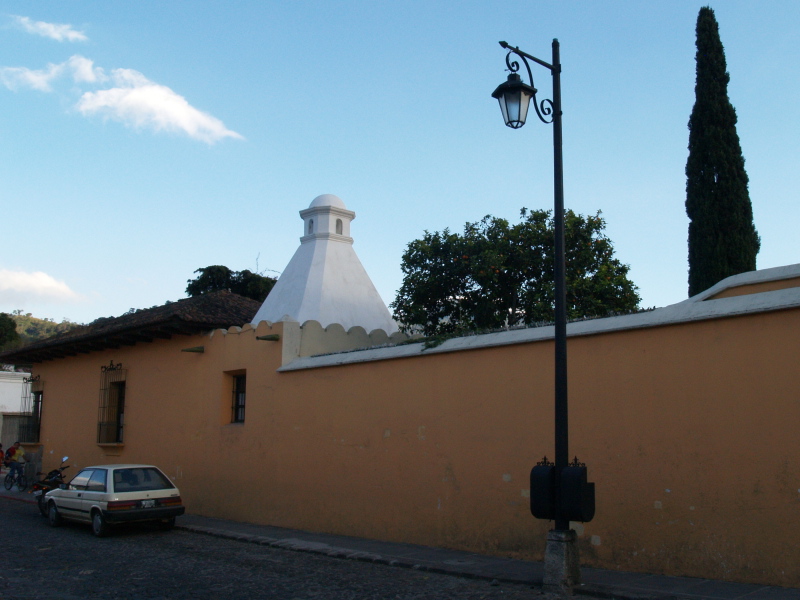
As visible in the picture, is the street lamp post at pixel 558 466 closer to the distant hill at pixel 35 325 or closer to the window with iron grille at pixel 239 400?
the window with iron grille at pixel 239 400

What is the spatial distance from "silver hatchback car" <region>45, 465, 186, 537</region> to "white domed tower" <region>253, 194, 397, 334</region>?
440cm

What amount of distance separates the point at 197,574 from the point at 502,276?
34.1 feet

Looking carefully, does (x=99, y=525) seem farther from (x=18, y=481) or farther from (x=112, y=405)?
(x=18, y=481)

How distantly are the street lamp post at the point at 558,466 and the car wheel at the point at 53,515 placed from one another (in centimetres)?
1079

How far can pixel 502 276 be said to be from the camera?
1767 centimetres

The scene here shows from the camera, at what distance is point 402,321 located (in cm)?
1797

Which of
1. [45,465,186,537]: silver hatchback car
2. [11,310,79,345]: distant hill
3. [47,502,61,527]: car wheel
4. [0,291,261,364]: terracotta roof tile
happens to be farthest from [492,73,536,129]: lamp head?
[11,310,79,345]: distant hill

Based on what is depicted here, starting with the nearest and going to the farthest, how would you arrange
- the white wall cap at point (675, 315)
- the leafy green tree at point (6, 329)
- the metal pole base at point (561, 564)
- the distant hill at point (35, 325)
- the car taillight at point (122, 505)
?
1. the metal pole base at point (561, 564)
2. the white wall cap at point (675, 315)
3. the car taillight at point (122, 505)
4. the leafy green tree at point (6, 329)
5. the distant hill at point (35, 325)

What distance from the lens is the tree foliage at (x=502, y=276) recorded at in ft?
55.9

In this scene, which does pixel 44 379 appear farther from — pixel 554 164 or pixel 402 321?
pixel 554 164

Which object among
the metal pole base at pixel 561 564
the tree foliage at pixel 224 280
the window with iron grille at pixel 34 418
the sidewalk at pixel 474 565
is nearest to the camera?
the sidewalk at pixel 474 565

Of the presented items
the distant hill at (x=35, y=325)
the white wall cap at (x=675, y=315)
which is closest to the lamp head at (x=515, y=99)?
the white wall cap at (x=675, y=315)

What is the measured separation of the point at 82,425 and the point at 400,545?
13182 millimetres

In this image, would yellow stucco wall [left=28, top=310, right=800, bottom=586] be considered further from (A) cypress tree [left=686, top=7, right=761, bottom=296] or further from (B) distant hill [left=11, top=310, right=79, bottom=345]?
(B) distant hill [left=11, top=310, right=79, bottom=345]
